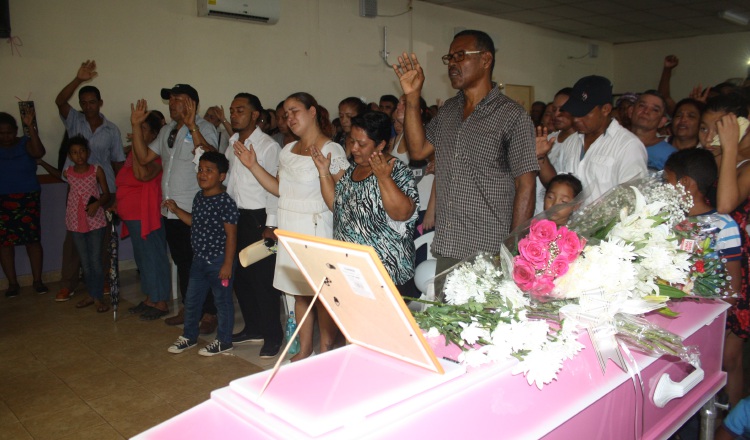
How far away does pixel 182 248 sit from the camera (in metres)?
4.57

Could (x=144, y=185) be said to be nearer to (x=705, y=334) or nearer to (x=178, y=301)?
(x=178, y=301)

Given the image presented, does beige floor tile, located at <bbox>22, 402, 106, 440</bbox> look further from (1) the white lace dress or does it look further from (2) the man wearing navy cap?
(2) the man wearing navy cap

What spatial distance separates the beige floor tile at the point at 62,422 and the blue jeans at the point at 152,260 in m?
1.69

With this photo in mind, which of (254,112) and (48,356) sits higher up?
(254,112)

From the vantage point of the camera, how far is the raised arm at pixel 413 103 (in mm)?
2660

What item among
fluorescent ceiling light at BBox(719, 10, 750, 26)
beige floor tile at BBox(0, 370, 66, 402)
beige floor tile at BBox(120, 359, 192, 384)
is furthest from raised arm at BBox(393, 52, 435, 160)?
fluorescent ceiling light at BBox(719, 10, 750, 26)

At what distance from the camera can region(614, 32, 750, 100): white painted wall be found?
11812 millimetres

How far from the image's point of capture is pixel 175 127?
4648mm

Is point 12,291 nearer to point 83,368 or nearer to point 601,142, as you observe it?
point 83,368

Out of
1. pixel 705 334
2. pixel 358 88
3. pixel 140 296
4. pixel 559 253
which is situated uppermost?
pixel 358 88

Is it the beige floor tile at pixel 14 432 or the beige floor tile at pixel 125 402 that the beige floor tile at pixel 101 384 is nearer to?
the beige floor tile at pixel 125 402

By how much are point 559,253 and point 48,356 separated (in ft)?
12.4

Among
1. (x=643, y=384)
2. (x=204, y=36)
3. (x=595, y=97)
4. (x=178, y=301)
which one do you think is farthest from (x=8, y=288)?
(x=643, y=384)

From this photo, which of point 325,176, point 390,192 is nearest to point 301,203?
point 325,176
